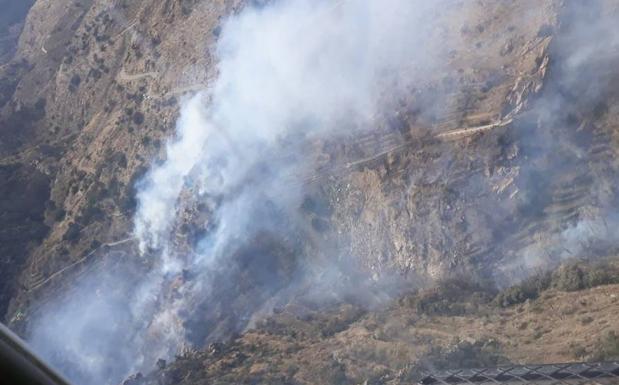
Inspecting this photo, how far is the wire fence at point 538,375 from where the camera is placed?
2250 cm

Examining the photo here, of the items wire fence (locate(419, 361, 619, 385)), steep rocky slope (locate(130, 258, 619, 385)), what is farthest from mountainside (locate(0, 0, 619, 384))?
wire fence (locate(419, 361, 619, 385))

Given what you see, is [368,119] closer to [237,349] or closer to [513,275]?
[513,275]

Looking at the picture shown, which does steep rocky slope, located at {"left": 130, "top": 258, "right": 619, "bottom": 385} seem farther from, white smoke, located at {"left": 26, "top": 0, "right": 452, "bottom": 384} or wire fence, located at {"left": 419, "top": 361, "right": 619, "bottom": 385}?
white smoke, located at {"left": 26, "top": 0, "right": 452, "bottom": 384}

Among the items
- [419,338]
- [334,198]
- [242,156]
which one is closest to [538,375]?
[419,338]

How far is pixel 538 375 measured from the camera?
933 inches

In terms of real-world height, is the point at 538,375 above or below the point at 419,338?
below

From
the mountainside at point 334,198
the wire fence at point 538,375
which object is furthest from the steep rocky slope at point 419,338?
the wire fence at point 538,375

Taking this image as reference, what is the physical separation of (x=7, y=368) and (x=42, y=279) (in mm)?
54470

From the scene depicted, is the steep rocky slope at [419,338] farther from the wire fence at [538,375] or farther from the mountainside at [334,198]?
the wire fence at [538,375]

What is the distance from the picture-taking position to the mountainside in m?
34.6

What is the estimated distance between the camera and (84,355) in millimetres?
47812

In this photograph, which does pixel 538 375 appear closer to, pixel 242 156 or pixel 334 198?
pixel 334 198

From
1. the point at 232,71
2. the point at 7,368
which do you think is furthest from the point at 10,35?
the point at 7,368

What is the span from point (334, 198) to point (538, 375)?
22.1 meters
